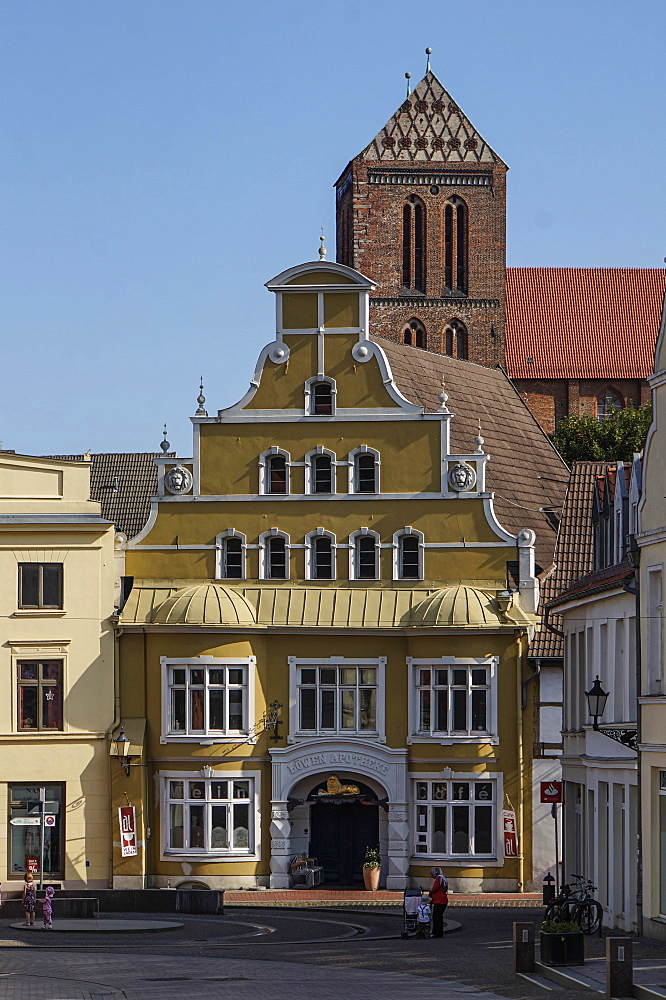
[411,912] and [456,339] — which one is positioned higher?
[456,339]

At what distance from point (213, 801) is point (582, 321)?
65050 mm

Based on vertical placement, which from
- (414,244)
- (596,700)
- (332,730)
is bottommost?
(332,730)

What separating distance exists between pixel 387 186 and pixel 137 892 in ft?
212

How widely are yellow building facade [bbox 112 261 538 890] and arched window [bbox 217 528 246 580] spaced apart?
0.18 ft

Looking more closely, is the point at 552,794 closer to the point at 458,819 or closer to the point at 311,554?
the point at 458,819

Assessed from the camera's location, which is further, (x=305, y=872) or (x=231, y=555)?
(x=231, y=555)

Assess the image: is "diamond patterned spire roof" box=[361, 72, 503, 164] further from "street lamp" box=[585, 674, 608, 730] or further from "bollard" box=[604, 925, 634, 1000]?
"bollard" box=[604, 925, 634, 1000]

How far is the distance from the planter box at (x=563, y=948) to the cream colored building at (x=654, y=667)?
4779 millimetres

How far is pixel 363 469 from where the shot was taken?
52719 millimetres

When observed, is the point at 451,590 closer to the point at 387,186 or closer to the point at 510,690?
the point at 510,690

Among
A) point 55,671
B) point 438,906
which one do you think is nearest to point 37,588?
point 55,671

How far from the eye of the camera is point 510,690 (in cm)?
5112

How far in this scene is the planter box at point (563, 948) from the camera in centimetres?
2830

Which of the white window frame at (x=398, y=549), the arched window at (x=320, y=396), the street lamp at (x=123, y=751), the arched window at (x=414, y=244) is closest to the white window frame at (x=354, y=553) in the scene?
the white window frame at (x=398, y=549)
